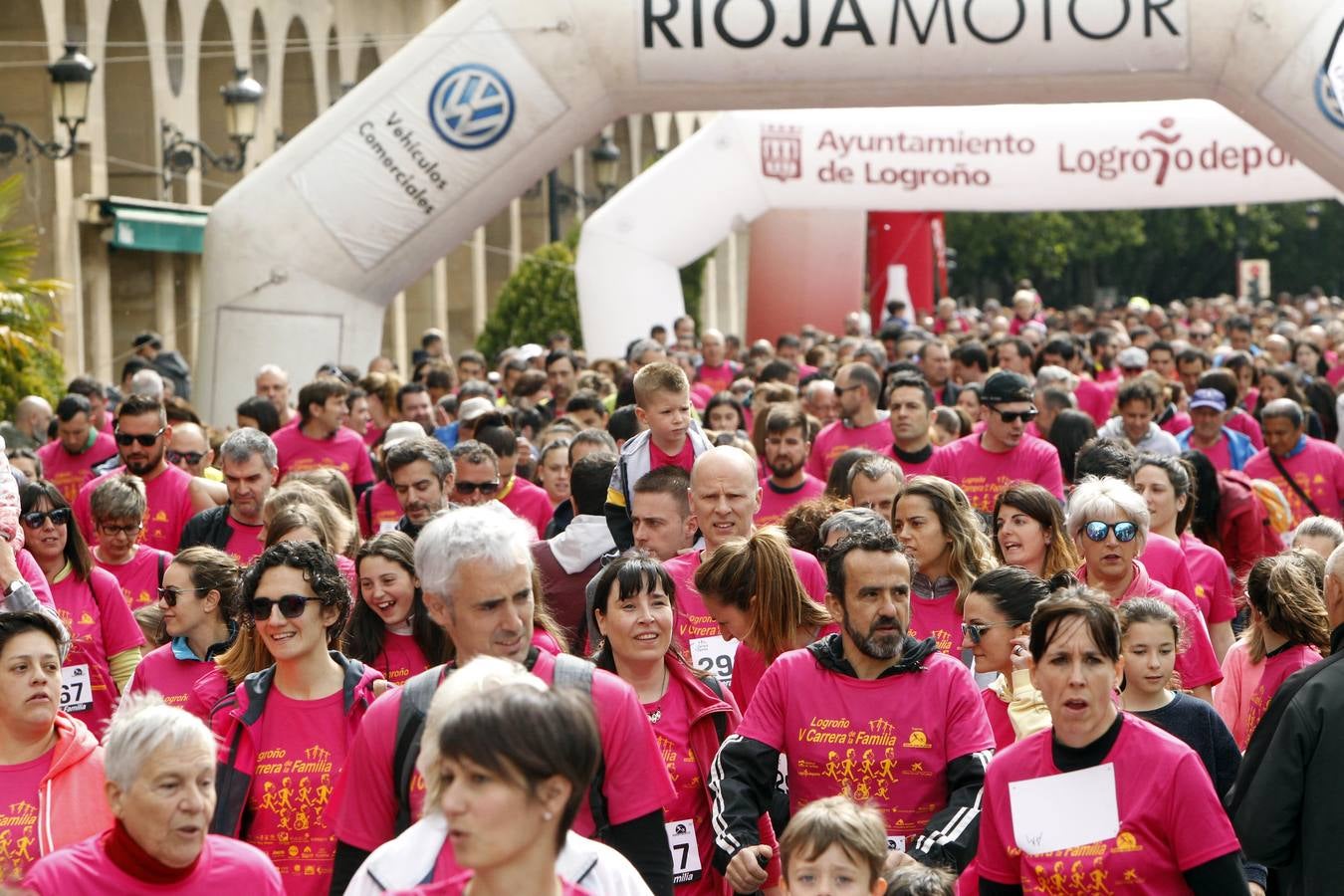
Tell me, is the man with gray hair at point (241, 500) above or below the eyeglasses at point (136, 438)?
below

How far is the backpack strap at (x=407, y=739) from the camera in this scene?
4.14m

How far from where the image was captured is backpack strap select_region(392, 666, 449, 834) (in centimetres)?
414

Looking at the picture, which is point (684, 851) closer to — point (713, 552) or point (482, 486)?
point (713, 552)

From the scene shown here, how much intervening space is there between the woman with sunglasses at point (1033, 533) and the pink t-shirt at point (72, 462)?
18.8 ft

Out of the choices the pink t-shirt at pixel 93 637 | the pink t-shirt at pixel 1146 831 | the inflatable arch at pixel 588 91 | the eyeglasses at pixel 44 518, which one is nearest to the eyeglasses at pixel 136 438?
the eyeglasses at pixel 44 518

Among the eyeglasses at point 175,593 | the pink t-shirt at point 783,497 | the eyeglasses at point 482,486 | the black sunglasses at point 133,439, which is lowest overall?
the eyeglasses at point 175,593

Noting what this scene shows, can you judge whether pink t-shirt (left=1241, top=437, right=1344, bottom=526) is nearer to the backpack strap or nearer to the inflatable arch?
the inflatable arch

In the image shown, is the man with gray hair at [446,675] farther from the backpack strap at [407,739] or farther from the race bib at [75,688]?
the race bib at [75,688]

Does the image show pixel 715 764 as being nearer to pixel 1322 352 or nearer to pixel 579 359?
pixel 579 359

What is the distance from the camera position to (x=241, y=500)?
8.99 m

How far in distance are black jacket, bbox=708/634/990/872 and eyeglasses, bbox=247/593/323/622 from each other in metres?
1.12

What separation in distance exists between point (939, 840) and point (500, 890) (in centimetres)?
196

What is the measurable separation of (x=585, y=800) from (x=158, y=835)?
0.84 meters

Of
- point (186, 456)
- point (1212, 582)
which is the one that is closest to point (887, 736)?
point (1212, 582)
